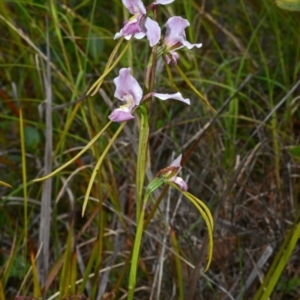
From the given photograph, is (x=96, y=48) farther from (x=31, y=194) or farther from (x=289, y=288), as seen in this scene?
(x=289, y=288)

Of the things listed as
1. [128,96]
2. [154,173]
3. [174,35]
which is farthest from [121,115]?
[154,173]

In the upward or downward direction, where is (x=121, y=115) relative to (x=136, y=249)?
upward

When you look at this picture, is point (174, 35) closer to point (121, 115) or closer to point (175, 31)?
point (175, 31)

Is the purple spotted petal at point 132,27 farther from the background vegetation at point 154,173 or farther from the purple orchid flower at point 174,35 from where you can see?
the background vegetation at point 154,173

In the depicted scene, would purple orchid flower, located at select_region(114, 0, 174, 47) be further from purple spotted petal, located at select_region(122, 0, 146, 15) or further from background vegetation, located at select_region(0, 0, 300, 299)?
background vegetation, located at select_region(0, 0, 300, 299)

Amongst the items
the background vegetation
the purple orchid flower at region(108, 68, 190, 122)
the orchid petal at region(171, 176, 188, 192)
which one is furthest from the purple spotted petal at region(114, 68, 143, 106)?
the background vegetation

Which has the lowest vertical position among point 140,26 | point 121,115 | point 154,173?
point 154,173

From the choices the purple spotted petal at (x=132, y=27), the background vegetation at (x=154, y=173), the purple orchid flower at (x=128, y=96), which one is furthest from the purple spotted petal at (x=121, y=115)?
Answer: the background vegetation at (x=154, y=173)

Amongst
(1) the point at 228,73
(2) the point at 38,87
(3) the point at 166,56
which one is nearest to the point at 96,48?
(2) the point at 38,87

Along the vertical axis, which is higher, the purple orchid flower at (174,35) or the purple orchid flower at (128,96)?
the purple orchid flower at (174,35)
